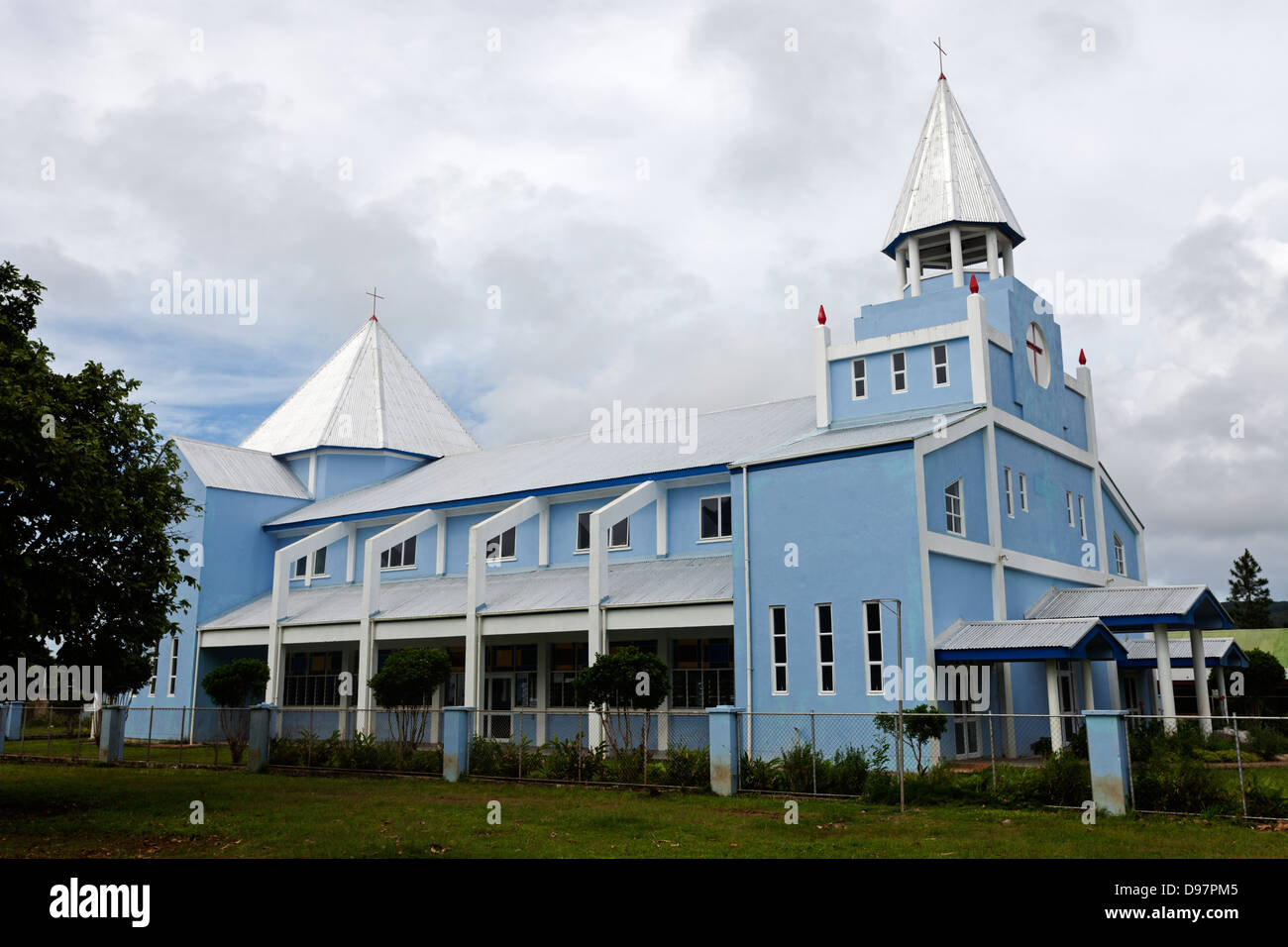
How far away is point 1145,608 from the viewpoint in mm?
24234

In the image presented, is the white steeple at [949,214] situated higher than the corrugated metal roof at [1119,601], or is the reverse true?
the white steeple at [949,214]

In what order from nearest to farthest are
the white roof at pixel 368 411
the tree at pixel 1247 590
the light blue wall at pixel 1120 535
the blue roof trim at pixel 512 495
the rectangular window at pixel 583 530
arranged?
the blue roof trim at pixel 512 495
the rectangular window at pixel 583 530
the light blue wall at pixel 1120 535
the white roof at pixel 368 411
the tree at pixel 1247 590

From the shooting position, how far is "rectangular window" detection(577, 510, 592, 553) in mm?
33312

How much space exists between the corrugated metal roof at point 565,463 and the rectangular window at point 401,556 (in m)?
1.41

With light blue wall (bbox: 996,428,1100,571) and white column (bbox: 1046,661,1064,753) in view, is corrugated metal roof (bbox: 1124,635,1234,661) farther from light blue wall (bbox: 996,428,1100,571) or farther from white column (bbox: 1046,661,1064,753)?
white column (bbox: 1046,661,1064,753)

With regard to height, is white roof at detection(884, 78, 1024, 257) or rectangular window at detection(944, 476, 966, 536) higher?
white roof at detection(884, 78, 1024, 257)

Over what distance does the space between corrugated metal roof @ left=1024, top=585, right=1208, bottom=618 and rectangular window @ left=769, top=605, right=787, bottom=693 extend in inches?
272

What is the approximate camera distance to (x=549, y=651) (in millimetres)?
32844

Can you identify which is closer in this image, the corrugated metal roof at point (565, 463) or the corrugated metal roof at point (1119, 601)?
the corrugated metal roof at point (1119, 601)

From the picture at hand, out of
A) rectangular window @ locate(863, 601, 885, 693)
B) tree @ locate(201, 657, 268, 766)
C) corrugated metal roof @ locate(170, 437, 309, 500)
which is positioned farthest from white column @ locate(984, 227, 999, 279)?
corrugated metal roof @ locate(170, 437, 309, 500)

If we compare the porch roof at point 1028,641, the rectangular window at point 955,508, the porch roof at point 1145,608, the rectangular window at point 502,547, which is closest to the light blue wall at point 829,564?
the porch roof at point 1028,641

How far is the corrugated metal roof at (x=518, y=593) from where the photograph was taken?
27.8 metres

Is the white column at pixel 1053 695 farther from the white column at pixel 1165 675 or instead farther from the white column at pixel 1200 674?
the white column at pixel 1200 674

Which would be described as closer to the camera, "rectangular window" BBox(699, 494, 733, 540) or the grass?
the grass
